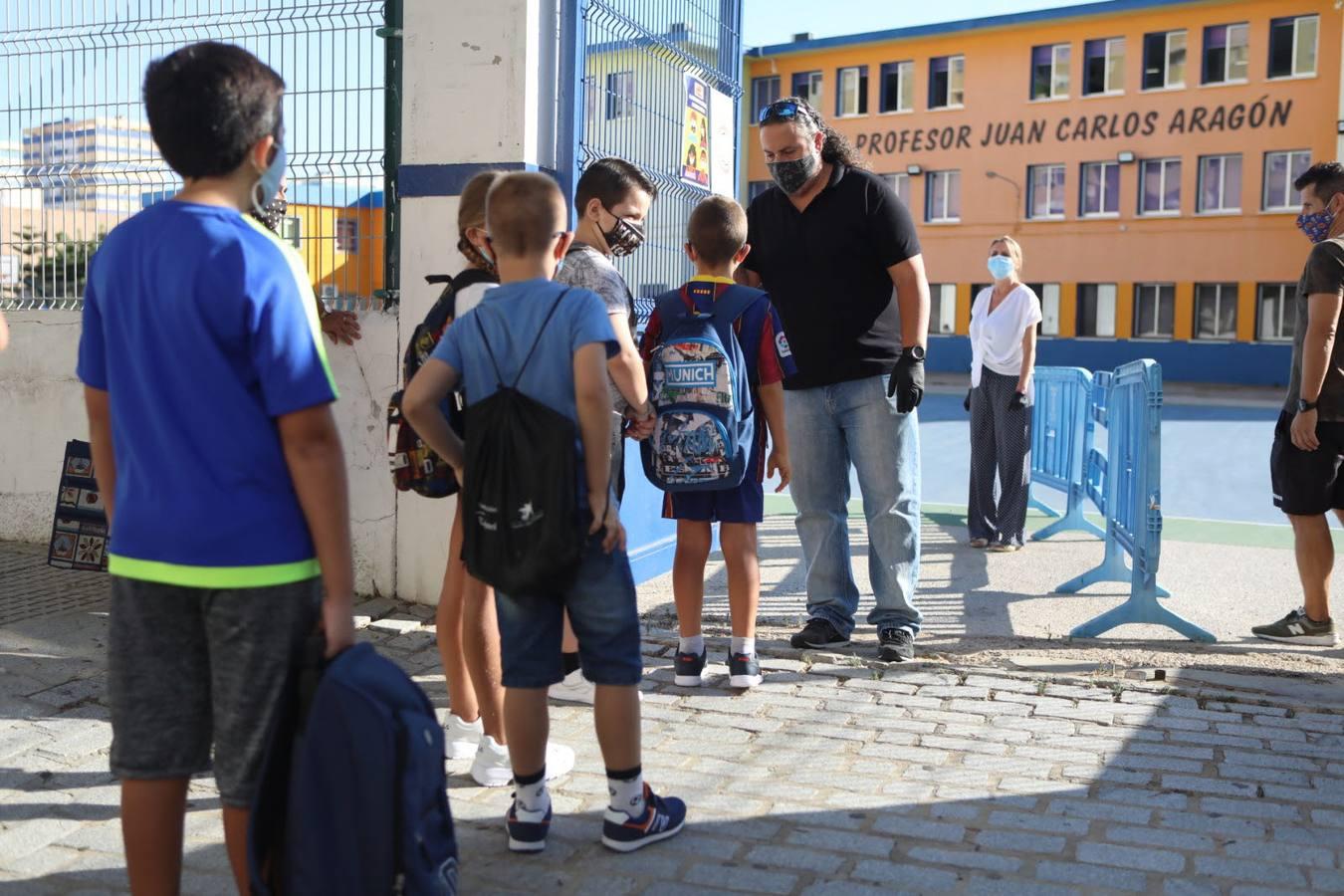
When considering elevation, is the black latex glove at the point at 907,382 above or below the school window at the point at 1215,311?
below

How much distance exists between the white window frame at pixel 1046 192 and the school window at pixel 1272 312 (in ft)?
19.1

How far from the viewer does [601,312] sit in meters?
3.23

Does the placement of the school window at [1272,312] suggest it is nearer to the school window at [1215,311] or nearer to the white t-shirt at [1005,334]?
the school window at [1215,311]

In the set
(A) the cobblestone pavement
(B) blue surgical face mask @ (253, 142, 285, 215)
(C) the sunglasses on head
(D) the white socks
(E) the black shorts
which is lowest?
(A) the cobblestone pavement

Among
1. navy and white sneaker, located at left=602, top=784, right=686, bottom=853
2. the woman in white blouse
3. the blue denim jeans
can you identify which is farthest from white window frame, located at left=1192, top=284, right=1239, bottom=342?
navy and white sneaker, located at left=602, top=784, right=686, bottom=853

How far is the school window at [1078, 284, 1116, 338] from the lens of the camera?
37.9 m

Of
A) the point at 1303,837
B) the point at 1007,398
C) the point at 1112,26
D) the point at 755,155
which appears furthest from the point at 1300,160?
the point at 1303,837

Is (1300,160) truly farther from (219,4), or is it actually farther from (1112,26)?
(219,4)

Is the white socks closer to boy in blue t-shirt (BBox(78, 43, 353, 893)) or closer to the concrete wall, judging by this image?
boy in blue t-shirt (BBox(78, 43, 353, 893))

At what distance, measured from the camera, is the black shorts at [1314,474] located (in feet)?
19.3

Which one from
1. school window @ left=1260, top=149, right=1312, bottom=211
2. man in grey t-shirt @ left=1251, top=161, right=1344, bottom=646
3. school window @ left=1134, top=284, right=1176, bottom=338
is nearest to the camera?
man in grey t-shirt @ left=1251, top=161, right=1344, bottom=646

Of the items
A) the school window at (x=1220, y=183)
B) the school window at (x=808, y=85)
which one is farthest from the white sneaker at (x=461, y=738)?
the school window at (x=808, y=85)

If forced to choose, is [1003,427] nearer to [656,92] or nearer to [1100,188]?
[656,92]

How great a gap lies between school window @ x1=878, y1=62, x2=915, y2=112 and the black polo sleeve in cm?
3680
